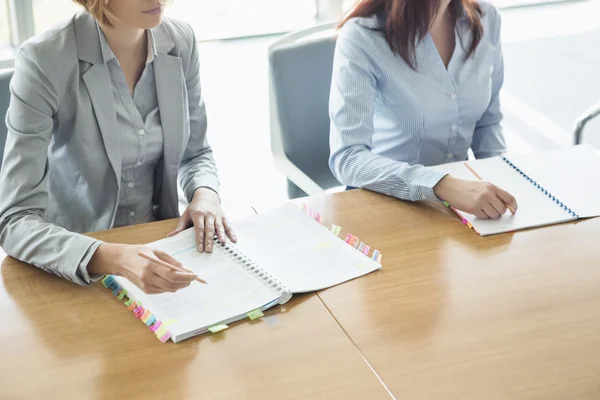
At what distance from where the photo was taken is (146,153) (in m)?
Result: 1.83

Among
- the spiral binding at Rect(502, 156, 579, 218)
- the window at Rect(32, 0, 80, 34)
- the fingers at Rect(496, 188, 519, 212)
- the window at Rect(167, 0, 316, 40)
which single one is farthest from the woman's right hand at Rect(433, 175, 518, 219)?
the window at Rect(167, 0, 316, 40)

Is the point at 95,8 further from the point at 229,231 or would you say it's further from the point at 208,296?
the point at 208,296

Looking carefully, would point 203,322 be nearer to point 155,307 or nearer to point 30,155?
point 155,307

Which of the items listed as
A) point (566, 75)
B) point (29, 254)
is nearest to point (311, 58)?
point (29, 254)

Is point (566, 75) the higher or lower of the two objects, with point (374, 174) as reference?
lower

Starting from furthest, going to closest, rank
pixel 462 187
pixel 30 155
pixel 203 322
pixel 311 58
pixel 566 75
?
pixel 566 75, pixel 311 58, pixel 462 187, pixel 30 155, pixel 203 322

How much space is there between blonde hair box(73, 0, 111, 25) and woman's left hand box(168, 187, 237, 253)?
0.43 m

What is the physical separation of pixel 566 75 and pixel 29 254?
3.61m

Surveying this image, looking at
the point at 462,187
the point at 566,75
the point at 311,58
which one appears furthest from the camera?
the point at 566,75

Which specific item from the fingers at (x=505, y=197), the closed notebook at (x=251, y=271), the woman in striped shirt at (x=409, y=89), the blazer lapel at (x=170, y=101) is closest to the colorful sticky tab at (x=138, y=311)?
the closed notebook at (x=251, y=271)

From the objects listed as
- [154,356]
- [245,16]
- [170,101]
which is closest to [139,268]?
[154,356]

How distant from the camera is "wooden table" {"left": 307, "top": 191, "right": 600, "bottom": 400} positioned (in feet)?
4.09

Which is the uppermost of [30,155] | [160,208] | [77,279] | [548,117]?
[30,155]

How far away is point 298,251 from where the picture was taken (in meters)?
1.58
